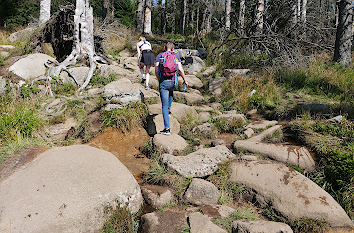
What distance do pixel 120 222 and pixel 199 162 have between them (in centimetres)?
167

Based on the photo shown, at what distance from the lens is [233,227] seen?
9.71ft

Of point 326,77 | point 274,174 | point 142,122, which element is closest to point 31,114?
point 142,122

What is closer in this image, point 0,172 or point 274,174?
point 0,172

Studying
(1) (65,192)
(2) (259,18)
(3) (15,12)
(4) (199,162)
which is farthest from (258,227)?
(3) (15,12)

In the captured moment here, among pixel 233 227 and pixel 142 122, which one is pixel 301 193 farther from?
pixel 142 122

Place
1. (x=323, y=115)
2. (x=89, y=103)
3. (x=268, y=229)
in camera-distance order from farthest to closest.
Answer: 1. (x=89, y=103)
2. (x=323, y=115)
3. (x=268, y=229)

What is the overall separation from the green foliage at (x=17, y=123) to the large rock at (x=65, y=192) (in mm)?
1203

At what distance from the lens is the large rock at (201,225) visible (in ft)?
9.23

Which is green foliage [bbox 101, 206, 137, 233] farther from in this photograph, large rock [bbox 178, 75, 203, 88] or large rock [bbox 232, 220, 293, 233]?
large rock [bbox 178, 75, 203, 88]

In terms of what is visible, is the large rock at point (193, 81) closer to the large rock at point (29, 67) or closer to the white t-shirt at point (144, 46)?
the white t-shirt at point (144, 46)

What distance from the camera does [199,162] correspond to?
415 centimetres

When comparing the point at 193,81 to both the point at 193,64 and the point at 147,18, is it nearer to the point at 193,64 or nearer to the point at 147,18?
the point at 193,64

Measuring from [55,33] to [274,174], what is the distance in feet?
32.8

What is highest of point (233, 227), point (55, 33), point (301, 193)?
point (55, 33)
